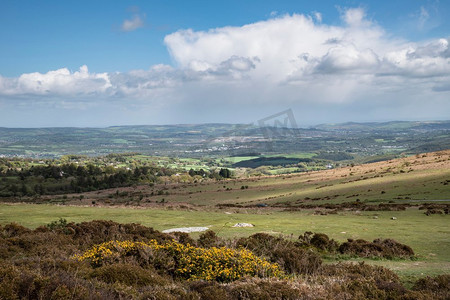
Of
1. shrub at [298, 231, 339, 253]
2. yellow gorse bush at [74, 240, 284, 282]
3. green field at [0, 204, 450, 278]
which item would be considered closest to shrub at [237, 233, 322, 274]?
yellow gorse bush at [74, 240, 284, 282]

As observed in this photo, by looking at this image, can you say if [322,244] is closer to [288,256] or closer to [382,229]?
[288,256]

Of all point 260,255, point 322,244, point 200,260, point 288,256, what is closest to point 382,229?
point 322,244

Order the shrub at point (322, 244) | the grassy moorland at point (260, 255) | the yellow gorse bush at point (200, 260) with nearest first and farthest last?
the grassy moorland at point (260, 255)
the yellow gorse bush at point (200, 260)
the shrub at point (322, 244)

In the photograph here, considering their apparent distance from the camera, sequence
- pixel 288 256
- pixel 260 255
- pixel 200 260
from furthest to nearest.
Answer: pixel 260 255 → pixel 288 256 → pixel 200 260

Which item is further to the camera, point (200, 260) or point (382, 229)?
point (382, 229)

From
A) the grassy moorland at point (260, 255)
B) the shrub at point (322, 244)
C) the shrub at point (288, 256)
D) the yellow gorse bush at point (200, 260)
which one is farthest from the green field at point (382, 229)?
the yellow gorse bush at point (200, 260)

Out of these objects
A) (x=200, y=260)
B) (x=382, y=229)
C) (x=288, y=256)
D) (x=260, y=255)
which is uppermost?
(x=200, y=260)

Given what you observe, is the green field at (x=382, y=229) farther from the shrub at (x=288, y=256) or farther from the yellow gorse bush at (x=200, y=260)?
the yellow gorse bush at (x=200, y=260)

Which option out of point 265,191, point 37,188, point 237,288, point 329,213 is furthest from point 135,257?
point 37,188

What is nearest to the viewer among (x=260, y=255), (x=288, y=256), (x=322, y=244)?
(x=288, y=256)
